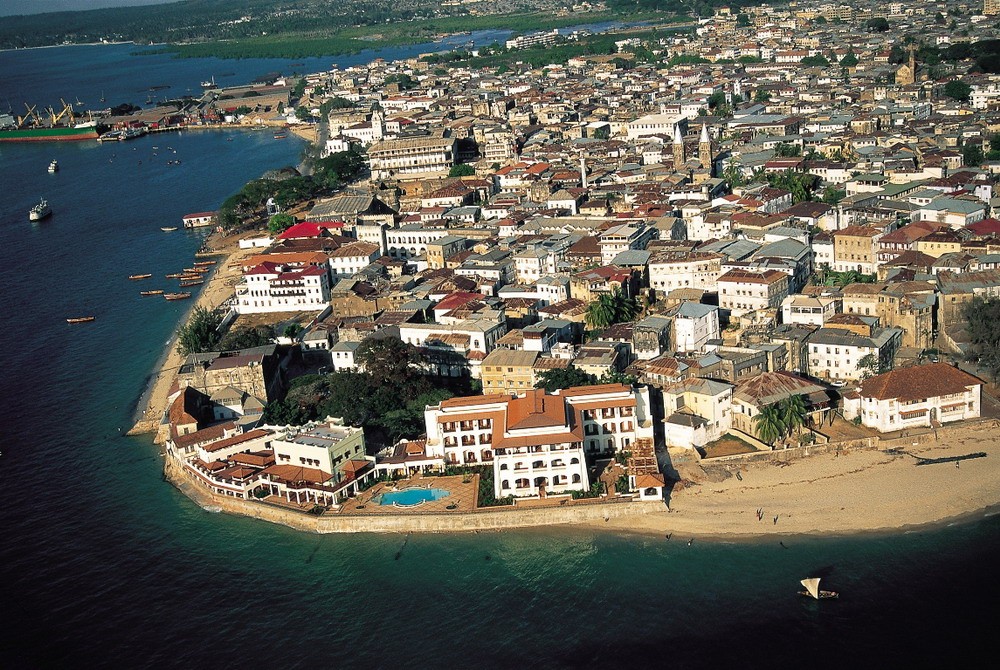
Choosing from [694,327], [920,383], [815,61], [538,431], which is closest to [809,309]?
[694,327]

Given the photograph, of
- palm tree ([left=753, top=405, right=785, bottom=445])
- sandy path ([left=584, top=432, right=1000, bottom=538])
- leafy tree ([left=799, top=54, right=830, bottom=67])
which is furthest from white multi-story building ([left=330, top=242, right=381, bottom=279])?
leafy tree ([left=799, top=54, right=830, bottom=67])

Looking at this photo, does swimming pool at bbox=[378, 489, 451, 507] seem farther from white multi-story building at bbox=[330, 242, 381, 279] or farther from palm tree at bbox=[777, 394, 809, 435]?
white multi-story building at bbox=[330, 242, 381, 279]

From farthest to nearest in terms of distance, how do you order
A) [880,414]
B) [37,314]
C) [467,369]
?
[37,314], [467,369], [880,414]

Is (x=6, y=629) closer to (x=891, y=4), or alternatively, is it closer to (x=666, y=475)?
(x=666, y=475)

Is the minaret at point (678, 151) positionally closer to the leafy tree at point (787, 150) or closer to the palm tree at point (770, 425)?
the leafy tree at point (787, 150)

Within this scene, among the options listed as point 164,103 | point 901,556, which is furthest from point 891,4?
point 901,556
